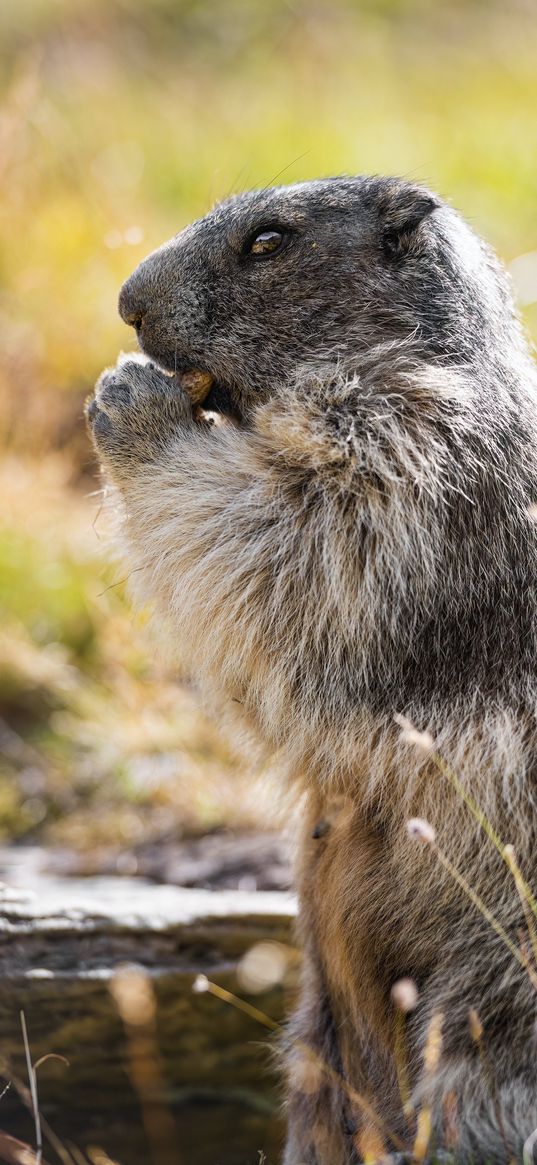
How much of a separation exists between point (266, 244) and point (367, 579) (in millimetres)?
1264

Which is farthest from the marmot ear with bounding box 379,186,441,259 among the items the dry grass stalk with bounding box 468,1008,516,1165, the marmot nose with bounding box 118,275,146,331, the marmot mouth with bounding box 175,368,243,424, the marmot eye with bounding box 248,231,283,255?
the dry grass stalk with bounding box 468,1008,516,1165

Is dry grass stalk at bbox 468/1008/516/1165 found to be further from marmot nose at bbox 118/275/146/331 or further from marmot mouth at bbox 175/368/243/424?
marmot nose at bbox 118/275/146/331

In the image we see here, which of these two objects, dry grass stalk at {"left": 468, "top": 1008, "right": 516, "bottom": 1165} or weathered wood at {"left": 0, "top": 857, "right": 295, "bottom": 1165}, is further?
weathered wood at {"left": 0, "top": 857, "right": 295, "bottom": 1165}

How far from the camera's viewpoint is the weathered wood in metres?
4.77

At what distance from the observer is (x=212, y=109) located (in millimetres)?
15961

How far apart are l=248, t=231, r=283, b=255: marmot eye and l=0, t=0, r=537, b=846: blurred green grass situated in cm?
118

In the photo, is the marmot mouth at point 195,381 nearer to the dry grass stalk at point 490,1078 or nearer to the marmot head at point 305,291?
the marmot head at point 305,291

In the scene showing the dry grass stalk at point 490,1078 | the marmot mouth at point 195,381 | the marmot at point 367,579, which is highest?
the marmot mouth at point 195,381

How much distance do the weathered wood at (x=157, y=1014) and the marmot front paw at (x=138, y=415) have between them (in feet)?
5.50

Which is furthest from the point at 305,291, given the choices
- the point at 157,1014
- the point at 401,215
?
the point at 157,1014

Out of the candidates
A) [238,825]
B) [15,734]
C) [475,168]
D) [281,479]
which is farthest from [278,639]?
[475,168]

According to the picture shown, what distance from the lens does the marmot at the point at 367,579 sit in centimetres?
370

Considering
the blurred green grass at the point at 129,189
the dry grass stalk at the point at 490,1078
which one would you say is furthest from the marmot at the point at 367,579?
the blurred green grass at the point at 129,189

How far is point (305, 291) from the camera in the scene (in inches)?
171
